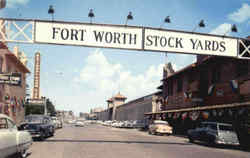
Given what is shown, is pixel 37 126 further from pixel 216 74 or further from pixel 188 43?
pixel 216 74

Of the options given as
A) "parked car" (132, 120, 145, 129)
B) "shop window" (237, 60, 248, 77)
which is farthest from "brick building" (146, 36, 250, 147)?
"parked car" (132, 120, 145, 129)

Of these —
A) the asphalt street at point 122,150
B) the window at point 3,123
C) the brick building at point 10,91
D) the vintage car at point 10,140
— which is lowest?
the asphalt street at point 122,150

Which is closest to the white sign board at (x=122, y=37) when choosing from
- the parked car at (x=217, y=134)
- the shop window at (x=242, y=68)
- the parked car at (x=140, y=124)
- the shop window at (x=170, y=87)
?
the parked car at (x=217, y=134)

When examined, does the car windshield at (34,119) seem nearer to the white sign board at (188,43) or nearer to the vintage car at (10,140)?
the white sign board at (188,43)

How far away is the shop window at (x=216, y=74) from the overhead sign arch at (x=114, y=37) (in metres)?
13.8

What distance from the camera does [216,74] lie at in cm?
3014

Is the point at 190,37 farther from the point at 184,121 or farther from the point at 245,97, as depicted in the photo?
the point at 184,121

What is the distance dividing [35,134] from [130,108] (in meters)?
59.6

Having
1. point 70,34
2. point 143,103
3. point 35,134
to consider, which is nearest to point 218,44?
point 70,34

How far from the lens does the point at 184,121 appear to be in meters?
36.7

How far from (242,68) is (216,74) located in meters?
4.66

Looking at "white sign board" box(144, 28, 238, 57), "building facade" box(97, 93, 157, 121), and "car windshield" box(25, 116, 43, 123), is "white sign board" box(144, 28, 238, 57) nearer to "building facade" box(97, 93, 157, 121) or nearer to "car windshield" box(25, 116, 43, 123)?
"car windshield" box(25, 116, 43, 123)

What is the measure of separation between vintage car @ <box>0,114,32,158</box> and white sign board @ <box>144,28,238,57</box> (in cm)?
818

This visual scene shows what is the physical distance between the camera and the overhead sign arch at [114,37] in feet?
49.6
